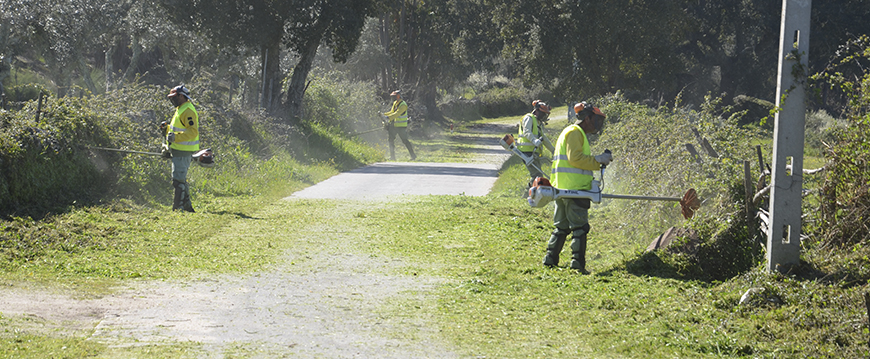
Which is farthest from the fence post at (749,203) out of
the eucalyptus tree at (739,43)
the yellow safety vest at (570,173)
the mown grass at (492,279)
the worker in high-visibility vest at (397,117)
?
the eucalyptus tree at (739,43)

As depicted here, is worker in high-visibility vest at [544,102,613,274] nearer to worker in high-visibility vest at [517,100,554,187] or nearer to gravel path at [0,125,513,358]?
gravel path at [0,125,513,358]

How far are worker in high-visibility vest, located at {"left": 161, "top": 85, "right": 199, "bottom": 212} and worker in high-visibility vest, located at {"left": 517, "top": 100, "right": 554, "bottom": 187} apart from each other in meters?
5.41

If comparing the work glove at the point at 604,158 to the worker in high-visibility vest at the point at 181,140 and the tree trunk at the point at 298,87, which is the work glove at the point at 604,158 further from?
the tree trunk at the point at 298,87

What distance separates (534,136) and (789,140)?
7.08 meters

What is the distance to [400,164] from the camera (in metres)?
23.4

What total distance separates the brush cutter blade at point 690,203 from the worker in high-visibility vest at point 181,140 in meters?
7.31

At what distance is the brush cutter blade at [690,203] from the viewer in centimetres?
827

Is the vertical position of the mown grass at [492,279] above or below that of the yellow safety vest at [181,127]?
below

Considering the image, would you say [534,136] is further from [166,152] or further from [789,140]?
[789,140]

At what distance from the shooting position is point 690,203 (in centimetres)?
829

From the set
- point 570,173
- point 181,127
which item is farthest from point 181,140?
point 570,173

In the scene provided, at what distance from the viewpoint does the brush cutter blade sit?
8266 mm

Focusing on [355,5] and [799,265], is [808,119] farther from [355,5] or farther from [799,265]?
[799,265]

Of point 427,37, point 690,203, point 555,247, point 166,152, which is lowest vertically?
point 555,247
